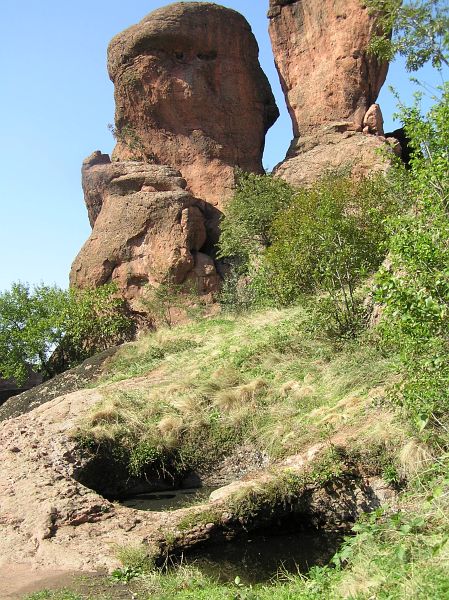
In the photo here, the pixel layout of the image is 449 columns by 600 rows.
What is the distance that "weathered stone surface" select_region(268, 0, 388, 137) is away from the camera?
27.3 metres

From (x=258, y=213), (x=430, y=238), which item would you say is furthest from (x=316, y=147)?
(x=430, y=238)

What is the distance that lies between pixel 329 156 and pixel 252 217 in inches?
195

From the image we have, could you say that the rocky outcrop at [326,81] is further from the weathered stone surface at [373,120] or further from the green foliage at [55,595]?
the green foliage at [55,595]

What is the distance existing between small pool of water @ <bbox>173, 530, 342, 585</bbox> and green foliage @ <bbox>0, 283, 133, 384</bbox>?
684 inches

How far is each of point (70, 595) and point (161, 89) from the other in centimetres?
2628

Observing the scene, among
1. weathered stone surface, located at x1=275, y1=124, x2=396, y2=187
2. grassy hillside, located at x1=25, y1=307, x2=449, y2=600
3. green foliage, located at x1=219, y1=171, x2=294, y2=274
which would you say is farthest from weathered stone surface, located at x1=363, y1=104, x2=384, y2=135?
grassy hillside, located at x1=25, y1=307, x2=449, y2=600

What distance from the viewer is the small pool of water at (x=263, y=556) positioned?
8117 millimetres

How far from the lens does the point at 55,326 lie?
27281 millimetres

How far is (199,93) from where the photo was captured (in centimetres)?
2995

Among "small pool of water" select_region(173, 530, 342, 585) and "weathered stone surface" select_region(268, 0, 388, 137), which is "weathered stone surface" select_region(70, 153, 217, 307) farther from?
"small pool of water" select_region(173, 530, 342, 585)

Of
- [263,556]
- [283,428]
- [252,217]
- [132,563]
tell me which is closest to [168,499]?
[283,428]

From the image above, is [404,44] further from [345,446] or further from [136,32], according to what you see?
[136,32]

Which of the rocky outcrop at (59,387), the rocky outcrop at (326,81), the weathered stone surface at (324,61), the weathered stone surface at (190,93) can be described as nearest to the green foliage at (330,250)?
the rocky outcrop at (326,81)

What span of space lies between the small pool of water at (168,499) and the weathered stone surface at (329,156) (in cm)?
1488
